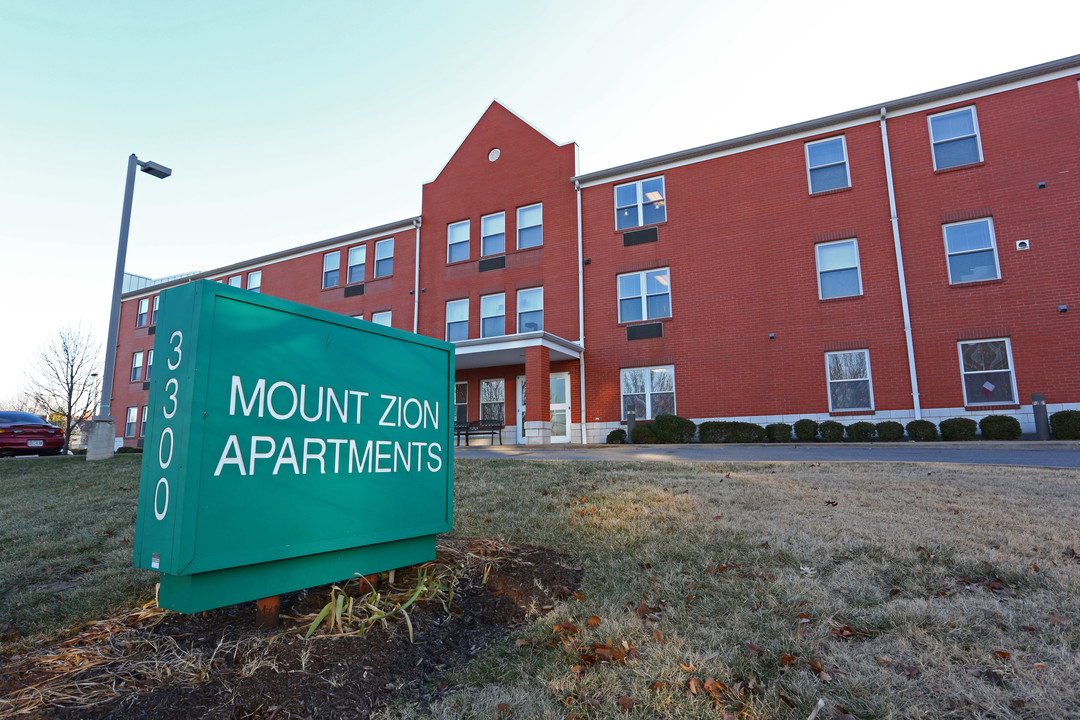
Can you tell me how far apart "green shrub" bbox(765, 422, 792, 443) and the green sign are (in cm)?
1328

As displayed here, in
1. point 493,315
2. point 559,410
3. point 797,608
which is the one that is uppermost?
point 493,315

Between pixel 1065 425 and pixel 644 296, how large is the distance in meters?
10.6

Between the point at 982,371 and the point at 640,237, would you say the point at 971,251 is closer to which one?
the point at 982,371

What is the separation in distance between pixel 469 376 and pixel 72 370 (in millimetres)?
21559

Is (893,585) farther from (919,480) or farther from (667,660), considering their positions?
(919,480)

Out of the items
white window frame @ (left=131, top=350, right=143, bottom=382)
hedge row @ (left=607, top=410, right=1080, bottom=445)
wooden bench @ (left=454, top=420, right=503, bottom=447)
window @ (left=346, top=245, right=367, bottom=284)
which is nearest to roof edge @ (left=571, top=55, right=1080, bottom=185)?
hedge row @ (left=607, top=410, right=1080, bottom=445)

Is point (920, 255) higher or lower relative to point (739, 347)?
higher

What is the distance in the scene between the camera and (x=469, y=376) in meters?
21.2

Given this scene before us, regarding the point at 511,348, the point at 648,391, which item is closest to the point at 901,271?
the point at 648,391

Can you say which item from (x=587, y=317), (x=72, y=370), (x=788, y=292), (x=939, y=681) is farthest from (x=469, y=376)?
(x=72, y=370)

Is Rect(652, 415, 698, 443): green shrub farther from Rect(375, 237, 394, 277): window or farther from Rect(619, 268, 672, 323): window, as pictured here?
Rect(375, 237, 394, 277): window

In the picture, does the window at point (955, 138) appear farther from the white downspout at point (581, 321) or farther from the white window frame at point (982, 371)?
the white downspout at point (581, 321)

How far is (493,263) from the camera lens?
21.1 metres

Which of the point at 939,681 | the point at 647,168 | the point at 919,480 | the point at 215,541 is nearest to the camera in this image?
the point at 939,681
